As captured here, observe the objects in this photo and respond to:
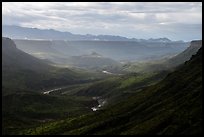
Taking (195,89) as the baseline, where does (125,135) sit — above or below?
below

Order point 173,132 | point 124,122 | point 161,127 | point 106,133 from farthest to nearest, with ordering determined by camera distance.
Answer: point 124,122 → point 106,133 → point 161,127 → point 173,132

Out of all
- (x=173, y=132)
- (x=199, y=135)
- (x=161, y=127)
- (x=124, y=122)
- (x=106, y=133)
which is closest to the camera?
(x=199, y=135)

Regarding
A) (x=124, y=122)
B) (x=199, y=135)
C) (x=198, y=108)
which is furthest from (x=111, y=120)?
(x=199, y=135)

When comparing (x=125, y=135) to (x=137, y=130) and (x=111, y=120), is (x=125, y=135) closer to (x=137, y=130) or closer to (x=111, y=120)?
(x=137, y=130)

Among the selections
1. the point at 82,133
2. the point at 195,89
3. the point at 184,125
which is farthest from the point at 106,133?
the point at 195,89

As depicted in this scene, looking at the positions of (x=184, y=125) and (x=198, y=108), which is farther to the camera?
(x=198, y=108)

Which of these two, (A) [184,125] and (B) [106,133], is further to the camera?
(B) [106,133]

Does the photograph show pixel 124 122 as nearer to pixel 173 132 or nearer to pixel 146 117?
pixel 146 117

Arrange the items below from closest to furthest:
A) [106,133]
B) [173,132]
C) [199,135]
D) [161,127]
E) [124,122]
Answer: [199,135], [173,132], [161,127], [106,133], [124,122]

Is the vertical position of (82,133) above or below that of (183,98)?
below
